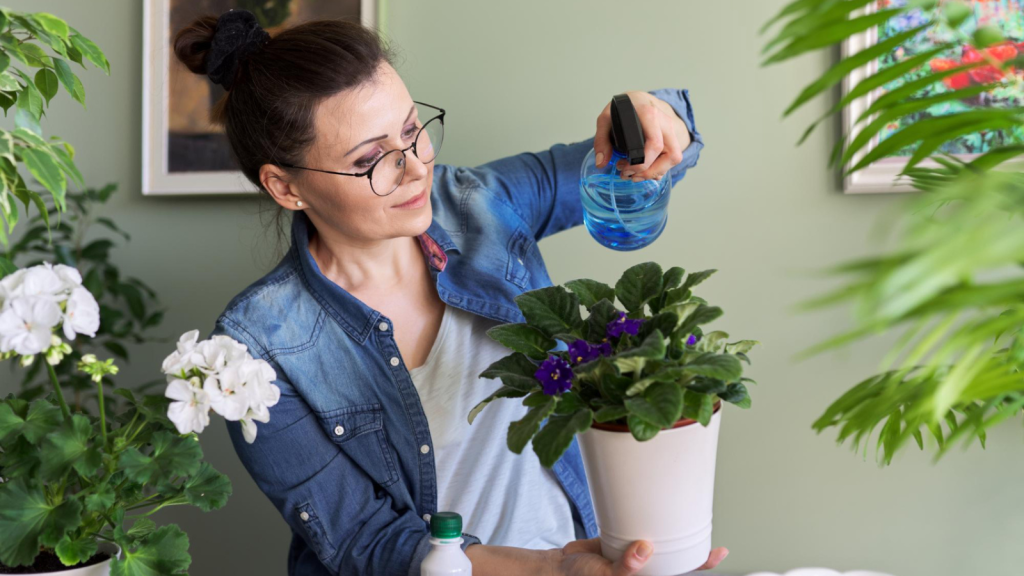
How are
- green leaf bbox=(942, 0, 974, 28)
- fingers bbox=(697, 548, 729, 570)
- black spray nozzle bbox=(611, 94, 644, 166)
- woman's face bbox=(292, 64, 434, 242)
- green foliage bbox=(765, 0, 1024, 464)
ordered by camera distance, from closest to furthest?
green foliage bbox=(765, 0, 1024, 464), green leaf bbox=(942, 0, 974, 28), fingers bbox=(697, 548, 729, 570), black spray nozzle bbox=(611, 94, 644, 166), woman's face bbox=(292, 64, 434, 242)

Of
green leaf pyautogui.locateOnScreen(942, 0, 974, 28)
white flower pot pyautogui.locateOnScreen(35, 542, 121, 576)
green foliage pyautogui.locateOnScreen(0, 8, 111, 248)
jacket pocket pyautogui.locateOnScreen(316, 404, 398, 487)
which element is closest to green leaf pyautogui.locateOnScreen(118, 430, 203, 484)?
white flower pot pyautogui.locateOnScreen(35, 542, 121, 576)

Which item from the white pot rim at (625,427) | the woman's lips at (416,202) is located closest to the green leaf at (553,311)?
the white pot rim at (625,427)

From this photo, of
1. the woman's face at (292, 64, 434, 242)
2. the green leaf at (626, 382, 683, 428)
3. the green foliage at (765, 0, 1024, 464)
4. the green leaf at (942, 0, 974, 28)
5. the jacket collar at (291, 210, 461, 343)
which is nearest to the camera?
the green foliage at (765, 0, 1024, 464)

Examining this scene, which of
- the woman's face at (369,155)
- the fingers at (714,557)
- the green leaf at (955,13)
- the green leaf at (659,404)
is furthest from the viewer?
the woman's face at (369,155)

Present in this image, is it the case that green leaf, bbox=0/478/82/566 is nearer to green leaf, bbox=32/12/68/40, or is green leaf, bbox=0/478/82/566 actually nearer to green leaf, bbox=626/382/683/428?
green leaf, bbox=32/12/68/40

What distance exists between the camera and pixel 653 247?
5.01ft

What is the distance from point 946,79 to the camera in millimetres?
1220

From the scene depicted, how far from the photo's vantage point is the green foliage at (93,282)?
5.73 feet

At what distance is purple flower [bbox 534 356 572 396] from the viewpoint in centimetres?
85

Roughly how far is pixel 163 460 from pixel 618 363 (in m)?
0.53

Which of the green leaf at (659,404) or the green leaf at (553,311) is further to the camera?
the green leaf at (553,311)

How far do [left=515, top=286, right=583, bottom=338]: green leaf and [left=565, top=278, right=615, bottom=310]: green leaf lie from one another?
0.4 inches

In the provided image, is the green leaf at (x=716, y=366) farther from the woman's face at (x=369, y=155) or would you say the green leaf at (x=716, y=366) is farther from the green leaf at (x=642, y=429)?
the woman's face at (x=369, y=155)

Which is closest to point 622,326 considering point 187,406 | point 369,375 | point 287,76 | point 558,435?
point 558,435
